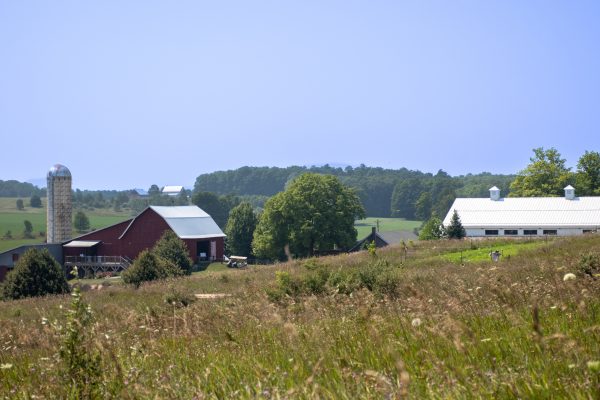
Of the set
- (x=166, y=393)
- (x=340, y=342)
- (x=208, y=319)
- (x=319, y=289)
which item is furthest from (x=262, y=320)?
(x=319, y=289)

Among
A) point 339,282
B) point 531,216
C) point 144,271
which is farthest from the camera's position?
point 531,216

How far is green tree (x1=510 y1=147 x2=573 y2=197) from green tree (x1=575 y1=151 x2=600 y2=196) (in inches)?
55.7

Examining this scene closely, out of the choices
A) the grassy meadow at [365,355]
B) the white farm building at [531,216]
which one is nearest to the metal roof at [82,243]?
the white farm building at [531,216]

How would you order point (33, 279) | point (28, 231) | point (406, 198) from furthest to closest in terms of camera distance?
point (406, 198) < point (28, 231) < point (33, 279)

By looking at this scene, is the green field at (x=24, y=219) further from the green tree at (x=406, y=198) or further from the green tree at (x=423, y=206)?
the green tree at (x=406, y=198)

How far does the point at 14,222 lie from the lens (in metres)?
126

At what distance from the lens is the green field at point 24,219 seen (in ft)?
335

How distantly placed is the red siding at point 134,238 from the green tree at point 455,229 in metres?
23.3

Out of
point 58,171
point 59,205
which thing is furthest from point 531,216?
point 58,171

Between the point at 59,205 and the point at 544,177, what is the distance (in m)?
52.7

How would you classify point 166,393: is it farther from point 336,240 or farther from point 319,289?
point 336,240

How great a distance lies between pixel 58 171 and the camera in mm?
81125

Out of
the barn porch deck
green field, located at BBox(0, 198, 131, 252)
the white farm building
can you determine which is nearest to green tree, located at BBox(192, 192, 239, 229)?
green field, located at BBox(0, 198, 131, 252)

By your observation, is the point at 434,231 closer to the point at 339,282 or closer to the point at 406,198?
the point at 339,282
